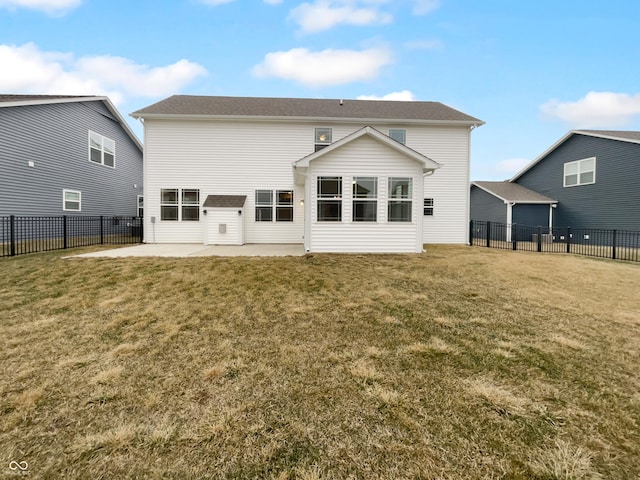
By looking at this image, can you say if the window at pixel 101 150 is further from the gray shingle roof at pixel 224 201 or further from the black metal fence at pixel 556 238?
the black metal fence at pixel 556 238

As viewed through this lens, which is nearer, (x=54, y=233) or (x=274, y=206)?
(x=54, y=233)

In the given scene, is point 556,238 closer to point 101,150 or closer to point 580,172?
point 580,172

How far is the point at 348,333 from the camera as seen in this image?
390 centimetres

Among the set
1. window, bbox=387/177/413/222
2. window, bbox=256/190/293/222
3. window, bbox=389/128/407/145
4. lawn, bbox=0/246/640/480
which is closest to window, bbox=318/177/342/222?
window, bbox=387/177/413/222

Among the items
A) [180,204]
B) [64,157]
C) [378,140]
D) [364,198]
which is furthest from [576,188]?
[64,157]

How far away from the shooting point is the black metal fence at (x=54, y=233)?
10.5 m

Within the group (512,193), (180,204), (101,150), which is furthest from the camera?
(512,193)

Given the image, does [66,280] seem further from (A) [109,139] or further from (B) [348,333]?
(A) [109,139]

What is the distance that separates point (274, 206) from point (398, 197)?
6.15m

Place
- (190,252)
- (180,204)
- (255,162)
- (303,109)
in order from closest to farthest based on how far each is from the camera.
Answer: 1. (190,252)
2. (180,204)
3. (255,162)
4. (303,109)

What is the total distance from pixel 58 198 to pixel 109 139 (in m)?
5.26

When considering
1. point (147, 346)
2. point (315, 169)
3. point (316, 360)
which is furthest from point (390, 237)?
point (147, 346)

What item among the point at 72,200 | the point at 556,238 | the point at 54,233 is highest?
the point at 72,200

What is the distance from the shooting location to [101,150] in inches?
656
